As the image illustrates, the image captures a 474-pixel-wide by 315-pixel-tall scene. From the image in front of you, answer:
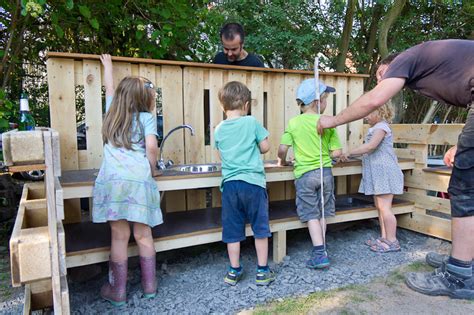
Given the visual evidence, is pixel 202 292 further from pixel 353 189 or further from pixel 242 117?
pixel 353 189

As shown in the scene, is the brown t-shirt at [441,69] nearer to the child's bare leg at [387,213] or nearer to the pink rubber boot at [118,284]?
the child's bare leg at [387,213]

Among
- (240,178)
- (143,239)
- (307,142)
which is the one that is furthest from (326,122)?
(143,239)

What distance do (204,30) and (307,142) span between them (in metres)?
2.49

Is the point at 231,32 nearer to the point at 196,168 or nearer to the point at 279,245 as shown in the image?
the point at 196,168

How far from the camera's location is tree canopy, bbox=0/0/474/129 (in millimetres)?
3500

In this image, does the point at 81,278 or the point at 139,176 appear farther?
the point at 81,278

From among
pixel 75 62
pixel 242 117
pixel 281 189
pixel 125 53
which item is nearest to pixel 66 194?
pixel 75 62

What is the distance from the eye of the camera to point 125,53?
4324mm

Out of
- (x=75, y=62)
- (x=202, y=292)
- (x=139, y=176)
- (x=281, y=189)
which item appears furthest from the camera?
(x=281, y=189)

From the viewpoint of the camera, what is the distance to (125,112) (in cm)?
229

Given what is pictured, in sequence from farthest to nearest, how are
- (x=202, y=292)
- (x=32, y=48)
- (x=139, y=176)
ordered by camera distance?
(x=32, y=48), (x=202, y=292), (x=139, y=176)

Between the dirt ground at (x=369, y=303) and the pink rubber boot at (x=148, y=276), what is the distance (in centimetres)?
62

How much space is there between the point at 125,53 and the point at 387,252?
3.50 meters

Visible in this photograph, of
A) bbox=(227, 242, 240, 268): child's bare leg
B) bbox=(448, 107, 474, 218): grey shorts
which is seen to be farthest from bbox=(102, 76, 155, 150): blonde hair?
bbox=(448, 107, 474, 218): grey shorts
